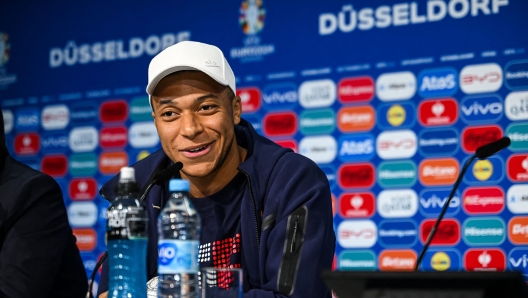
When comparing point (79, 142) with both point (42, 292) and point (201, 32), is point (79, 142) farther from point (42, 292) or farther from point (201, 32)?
point (42, 292)

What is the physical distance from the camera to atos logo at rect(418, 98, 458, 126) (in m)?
3.25

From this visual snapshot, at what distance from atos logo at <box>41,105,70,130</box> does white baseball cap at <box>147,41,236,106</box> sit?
2.23 m

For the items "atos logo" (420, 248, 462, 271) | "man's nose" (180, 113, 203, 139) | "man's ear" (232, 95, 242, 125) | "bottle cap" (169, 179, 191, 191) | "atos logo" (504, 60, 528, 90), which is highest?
"atos logo" (504, 60, 528, 90)

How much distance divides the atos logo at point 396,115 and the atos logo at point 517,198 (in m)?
0.54

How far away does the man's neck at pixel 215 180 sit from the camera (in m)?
2.21

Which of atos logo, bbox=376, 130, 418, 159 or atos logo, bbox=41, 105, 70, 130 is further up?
atos logo, bbox=41, 105, 70, 130

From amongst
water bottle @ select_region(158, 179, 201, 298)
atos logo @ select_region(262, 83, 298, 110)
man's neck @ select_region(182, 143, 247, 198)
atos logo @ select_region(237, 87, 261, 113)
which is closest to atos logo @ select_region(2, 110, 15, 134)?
atos logo @ select_region(237, 87, 261, 113)

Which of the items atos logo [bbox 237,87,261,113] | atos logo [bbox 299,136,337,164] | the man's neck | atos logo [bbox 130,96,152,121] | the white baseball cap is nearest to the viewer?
the white baseball cap

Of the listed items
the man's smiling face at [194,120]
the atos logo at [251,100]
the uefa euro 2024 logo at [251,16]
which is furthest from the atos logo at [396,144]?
the man's smiling face at [194,120]

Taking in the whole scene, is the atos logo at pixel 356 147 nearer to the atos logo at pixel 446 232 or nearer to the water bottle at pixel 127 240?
the atos logo at pixel 446 232

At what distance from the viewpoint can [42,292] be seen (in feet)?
6.98

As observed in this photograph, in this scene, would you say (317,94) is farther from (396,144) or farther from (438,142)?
(438,142)

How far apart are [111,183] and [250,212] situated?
0.46 m

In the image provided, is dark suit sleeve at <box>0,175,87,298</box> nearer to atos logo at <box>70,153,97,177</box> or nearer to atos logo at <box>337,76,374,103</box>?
atos logo at <box>337,76,374,103</box>
